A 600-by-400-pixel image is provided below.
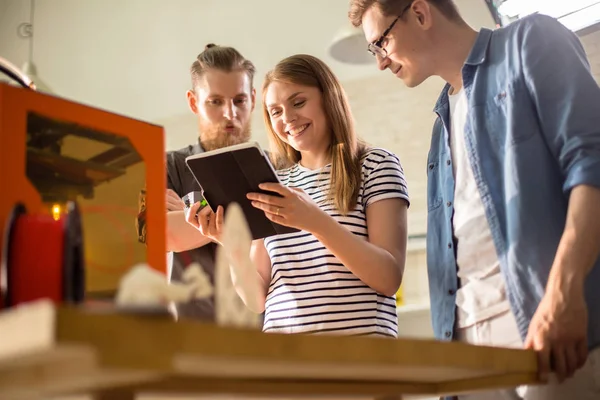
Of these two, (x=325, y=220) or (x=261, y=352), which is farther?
(x=325, y=220)

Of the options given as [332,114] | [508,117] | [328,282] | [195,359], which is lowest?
[195,359]

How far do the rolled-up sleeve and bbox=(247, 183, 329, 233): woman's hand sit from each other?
42cm

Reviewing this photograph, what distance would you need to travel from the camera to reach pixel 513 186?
111 cm

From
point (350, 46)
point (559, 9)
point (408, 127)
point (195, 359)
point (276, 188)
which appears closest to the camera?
point (195, 359)

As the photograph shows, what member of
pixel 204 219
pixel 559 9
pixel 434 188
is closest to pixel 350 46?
pixel 559 9

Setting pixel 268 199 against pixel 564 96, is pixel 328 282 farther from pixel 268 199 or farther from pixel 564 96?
pixel 564 96

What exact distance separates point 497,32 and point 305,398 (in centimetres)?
81

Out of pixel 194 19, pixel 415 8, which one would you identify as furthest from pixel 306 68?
pixel 194 19

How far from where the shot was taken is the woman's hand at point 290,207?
120cm

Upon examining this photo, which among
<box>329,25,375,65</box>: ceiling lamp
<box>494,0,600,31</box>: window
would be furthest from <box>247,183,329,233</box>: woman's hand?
<box>329,25,375,65</box>: ceiling lamp

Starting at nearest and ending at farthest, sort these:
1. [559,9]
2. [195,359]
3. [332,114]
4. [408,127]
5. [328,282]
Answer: [195,359]
[328,282]
[332,114]
[559,9]
[408,127]

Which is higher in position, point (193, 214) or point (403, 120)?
point (403, 120)

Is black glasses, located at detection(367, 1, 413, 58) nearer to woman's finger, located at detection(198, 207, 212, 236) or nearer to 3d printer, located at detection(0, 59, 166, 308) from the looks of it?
woman's finger, located at detection(198, 207, 212, 236)

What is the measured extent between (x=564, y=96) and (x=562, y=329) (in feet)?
1.26
